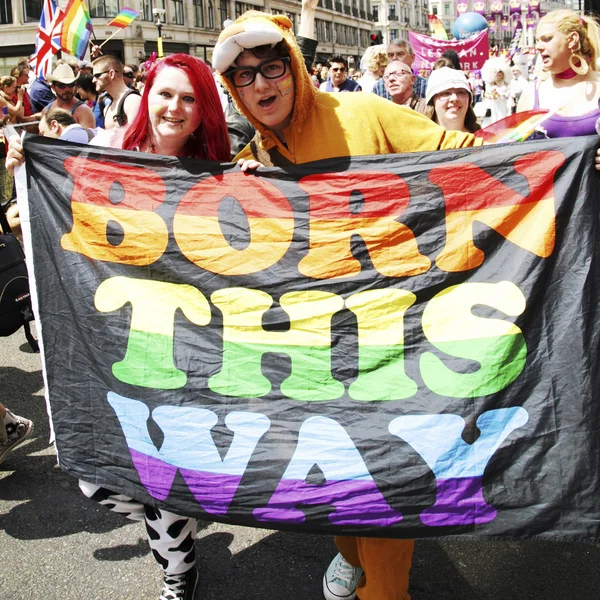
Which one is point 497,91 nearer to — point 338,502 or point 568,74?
point 568,74

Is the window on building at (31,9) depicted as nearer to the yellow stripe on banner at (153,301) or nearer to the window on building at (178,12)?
the window on building at (178,12)

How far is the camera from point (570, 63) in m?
3.56

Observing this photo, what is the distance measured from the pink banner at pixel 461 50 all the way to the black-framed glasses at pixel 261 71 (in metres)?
12.2

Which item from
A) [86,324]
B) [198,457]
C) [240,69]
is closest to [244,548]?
[198,457]

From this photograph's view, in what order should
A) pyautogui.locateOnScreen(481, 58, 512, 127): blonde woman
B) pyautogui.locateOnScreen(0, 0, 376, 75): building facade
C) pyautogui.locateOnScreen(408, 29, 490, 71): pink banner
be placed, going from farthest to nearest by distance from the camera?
pyautogui.locateOnScreen(0, 0, 376, 75): building facade
pyautogui.locateOnScreen(408, 29, 490, 71): pink banner
pyautogui.locateOnScreen(481, 58, 512, 127): blonde woman

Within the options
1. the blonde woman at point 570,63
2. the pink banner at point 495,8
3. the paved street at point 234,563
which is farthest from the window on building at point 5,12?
the paved street at point 234,563

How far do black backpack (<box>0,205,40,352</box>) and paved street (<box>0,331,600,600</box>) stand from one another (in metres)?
0.79

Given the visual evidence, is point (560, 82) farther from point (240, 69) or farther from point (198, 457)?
point (198, 457)

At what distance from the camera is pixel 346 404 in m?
2.16

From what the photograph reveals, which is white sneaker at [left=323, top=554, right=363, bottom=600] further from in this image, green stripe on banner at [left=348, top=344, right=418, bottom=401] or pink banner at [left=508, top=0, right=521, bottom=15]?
pink banner at [left=508, top=0, right=521, bottom=15]

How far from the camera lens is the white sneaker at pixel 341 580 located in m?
2.42

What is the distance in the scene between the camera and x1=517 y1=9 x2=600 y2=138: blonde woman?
3.41 metres

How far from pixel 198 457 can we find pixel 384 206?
96cm

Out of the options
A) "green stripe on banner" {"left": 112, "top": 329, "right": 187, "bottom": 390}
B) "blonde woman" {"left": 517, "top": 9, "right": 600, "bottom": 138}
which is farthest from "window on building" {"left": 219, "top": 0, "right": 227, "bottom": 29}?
"green stripe on banner" {"left": 112, "top": 329, "right": 187, "bottom": 390}
